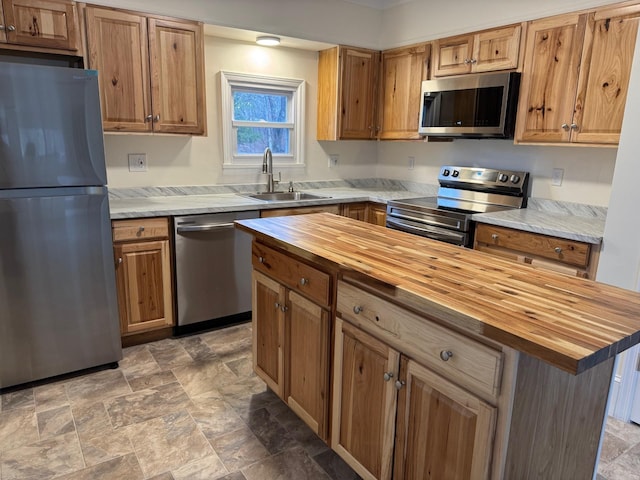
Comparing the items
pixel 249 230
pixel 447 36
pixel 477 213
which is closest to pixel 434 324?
pixel 249 230

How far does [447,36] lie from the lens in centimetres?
355

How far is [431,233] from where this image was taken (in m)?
3.27

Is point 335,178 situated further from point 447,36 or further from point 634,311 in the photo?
point 634,311

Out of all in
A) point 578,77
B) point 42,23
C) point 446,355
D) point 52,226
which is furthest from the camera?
point 578,77

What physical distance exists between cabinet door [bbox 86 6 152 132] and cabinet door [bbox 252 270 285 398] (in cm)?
152

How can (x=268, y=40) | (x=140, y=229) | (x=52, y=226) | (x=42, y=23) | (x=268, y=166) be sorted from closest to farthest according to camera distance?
(x=52, y=226) → (x=42, y=23) → (x=140, y=229) → (x=268, y=40) → (x=268, y=166)

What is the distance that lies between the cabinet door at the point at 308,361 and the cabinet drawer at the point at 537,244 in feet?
5.09

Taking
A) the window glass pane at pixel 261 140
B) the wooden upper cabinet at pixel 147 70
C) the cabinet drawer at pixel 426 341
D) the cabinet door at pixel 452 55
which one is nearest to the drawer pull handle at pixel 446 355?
the cabinet drawer at pixel 426 341

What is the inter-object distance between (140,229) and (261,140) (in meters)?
1.54

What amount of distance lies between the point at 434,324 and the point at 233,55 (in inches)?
121

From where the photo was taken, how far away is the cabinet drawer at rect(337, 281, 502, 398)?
46.1 inches

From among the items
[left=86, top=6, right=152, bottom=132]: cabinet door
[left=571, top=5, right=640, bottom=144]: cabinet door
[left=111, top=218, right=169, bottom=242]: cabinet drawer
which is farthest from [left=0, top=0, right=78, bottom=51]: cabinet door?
[left=571, top=5, right=640, bottom=144]: cabinet door

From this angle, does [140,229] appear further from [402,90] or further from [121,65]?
[402,90]

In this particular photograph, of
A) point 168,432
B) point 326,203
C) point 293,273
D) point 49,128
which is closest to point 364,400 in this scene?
point 293,273
